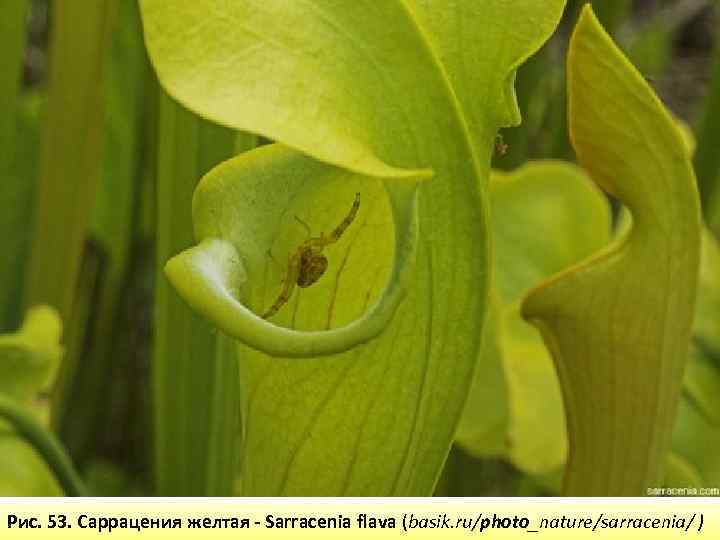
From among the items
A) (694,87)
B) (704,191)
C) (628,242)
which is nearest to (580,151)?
(628,242)

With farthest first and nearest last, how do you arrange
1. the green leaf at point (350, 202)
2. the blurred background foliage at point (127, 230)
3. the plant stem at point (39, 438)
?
the blurred background foliage at point (127, 230) < the plant stem at point (39, 438) < the green leaf at point (350, 202)

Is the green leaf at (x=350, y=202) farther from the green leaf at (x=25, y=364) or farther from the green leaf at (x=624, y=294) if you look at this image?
the green leaf at (x=25, y=364)

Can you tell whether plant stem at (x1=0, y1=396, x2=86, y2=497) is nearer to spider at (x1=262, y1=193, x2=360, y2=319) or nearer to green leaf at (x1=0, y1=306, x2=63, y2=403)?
green leaf at (x1=0, y1=306, x2=63, y2=403)

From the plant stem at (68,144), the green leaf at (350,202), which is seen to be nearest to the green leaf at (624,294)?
the green leaf at (350,202)

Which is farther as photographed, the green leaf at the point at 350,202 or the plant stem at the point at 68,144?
the plant stem at the point at 68,144

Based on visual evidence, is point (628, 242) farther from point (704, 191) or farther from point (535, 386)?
point (704, 191)

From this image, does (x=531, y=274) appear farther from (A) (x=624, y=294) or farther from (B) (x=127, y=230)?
(B) (x=127, y=230)
